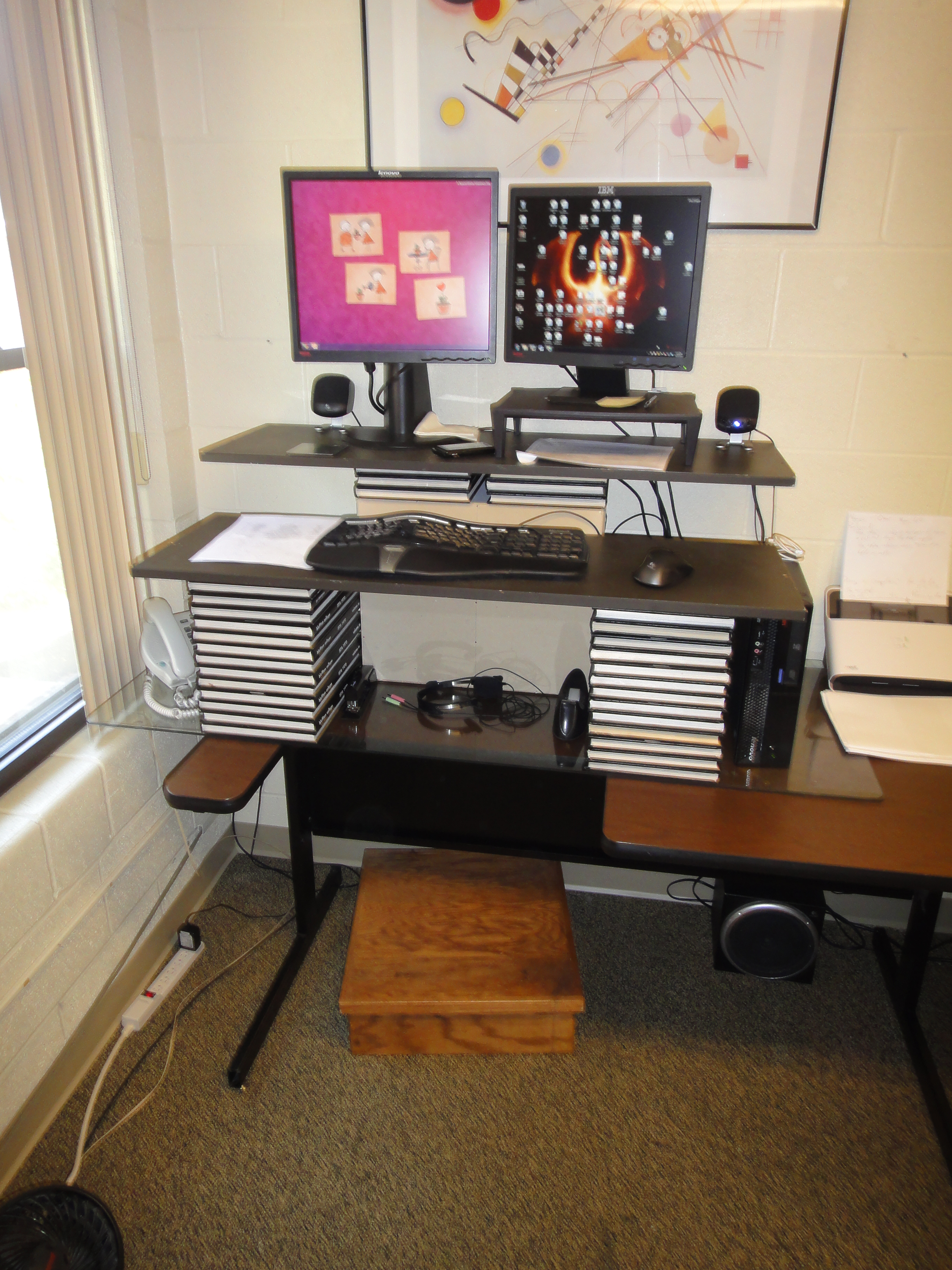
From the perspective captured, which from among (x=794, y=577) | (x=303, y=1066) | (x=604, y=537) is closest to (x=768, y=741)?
(x=794, y=577)

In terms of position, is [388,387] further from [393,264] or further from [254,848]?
[254,848]

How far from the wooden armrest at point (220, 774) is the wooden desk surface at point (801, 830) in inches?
28.3

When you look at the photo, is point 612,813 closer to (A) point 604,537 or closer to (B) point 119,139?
(A) point 604,537

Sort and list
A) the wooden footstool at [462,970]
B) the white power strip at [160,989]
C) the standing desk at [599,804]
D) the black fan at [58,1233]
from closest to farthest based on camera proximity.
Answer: the black fan at [58,1233]
the standing desk at [599,804]
the wooden footstool at [462,970]
the white power strip at [160,989]

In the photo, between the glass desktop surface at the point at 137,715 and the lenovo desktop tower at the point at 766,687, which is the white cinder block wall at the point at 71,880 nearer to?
the glass desktop surface at the point at 137,715

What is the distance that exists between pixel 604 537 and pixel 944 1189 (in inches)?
57.4

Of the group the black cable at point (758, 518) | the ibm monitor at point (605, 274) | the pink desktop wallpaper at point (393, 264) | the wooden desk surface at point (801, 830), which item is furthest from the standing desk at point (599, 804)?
the pink desktop wallpaper at point (393, 264)

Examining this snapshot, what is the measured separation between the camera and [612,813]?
1537mm

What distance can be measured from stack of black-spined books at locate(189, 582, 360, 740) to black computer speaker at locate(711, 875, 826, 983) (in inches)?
39.8

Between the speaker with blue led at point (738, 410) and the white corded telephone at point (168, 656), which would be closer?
the speaker with blue led at point (738, 410)

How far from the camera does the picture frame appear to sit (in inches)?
62.9

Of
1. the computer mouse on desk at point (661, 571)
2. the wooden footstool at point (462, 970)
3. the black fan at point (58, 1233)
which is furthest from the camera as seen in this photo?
the wooden footstool at point (462, 970)

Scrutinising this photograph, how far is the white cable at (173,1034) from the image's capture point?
168 cm

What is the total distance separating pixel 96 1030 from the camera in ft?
6.09
